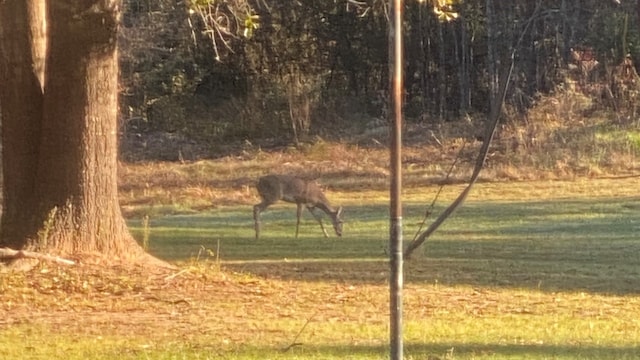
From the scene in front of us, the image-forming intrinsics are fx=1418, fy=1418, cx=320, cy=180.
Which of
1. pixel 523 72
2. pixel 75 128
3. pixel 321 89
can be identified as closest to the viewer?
pixel 75 128

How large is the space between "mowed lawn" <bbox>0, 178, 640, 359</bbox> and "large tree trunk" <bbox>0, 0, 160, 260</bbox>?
666mm

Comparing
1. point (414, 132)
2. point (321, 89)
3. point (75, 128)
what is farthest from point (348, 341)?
point (321, 89)

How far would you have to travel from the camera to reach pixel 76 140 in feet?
49.9

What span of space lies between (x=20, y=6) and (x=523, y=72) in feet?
86.0

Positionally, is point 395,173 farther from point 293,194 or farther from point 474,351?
point 293,194

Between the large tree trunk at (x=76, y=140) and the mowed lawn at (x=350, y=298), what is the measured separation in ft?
2.18

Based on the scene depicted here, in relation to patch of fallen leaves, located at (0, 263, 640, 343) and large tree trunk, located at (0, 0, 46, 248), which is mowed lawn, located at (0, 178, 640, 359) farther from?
large tree trunk, located at (0, 0, 46, 248)

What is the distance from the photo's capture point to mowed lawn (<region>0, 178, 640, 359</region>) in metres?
11.6

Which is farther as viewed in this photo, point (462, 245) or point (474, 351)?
point (462, 245)

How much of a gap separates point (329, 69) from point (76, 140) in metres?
29.6

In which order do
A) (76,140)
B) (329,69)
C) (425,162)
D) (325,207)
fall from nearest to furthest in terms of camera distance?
(76,140) → (325,207) → (425,162) → (329,69)

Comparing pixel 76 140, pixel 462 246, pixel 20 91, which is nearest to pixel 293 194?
pixel 462 246

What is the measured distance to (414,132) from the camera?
40.4 meters

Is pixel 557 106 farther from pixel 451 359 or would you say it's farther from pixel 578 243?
pixel 451 359
